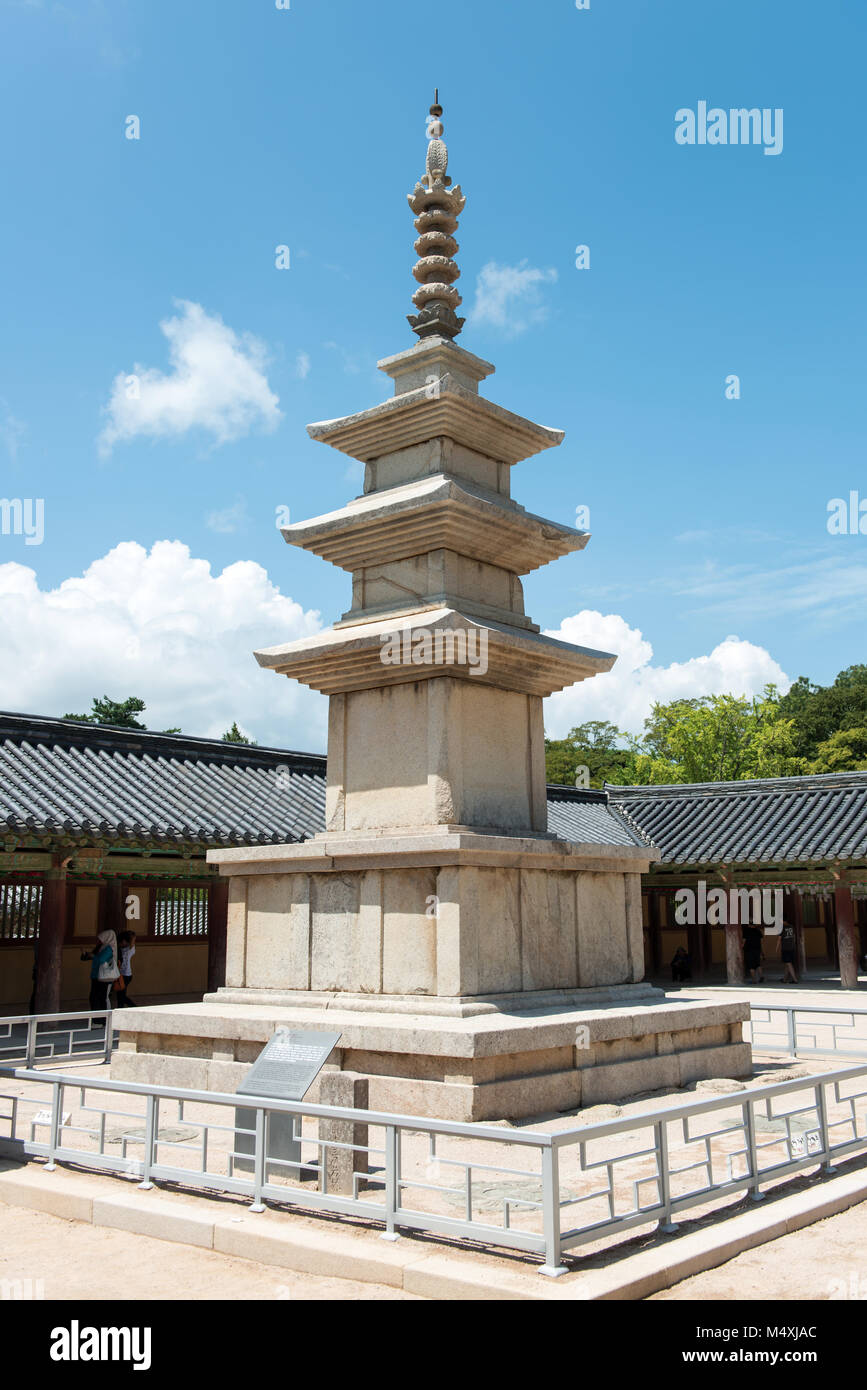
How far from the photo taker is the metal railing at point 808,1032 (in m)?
11.9

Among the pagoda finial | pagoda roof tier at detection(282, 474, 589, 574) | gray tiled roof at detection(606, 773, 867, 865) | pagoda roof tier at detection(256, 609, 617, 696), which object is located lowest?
gray tiled roof at detection(606, 773, 867, 865)

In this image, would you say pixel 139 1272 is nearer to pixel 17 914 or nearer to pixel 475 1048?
pixel 475 1048

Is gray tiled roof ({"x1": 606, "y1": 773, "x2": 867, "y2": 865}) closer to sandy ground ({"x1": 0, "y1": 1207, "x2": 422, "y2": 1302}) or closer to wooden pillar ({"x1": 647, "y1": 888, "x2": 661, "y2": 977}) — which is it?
wooden pillar ({"x1": 647, "y1": 888, "x2": 661, "y2": 977})

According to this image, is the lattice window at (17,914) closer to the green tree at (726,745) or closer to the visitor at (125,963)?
the visitor at (125,963)

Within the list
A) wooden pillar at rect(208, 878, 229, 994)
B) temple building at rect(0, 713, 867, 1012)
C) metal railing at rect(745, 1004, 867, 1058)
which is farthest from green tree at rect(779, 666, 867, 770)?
wooden pillar at rect(208, 878, 229, 994)

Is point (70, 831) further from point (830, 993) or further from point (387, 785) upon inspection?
point (830, 993)

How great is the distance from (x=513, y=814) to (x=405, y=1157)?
369cm

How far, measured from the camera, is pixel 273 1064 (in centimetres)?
666

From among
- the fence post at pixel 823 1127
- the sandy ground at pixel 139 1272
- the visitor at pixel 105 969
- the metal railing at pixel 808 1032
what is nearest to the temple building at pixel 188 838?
the visitor at pixel 105 969

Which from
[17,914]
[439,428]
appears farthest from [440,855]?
[17,914]

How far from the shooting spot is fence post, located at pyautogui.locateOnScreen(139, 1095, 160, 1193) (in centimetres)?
633

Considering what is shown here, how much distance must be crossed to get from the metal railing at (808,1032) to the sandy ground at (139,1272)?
287 inches

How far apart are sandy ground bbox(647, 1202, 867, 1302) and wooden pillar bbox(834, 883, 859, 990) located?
18.5 metres

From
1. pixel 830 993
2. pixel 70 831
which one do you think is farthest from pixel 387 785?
pixel 830 993
